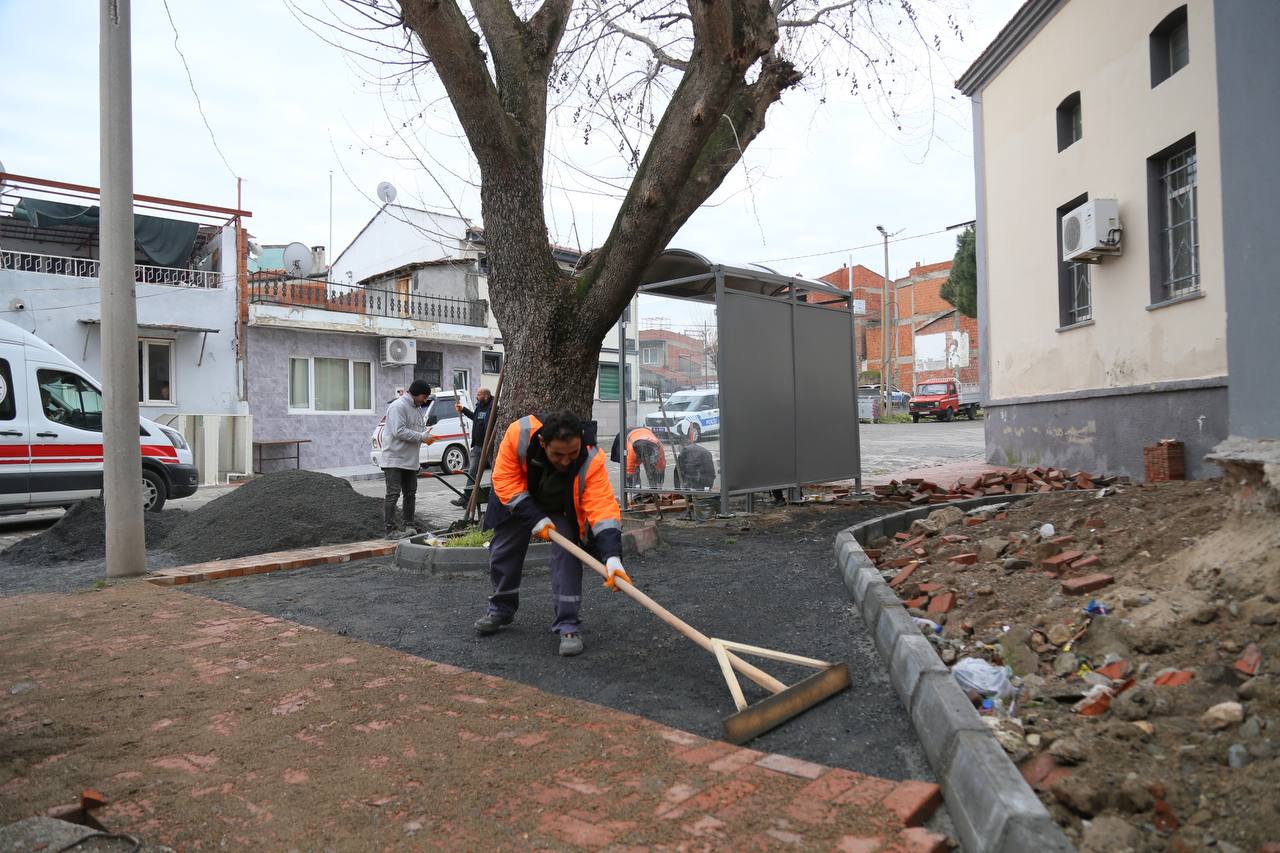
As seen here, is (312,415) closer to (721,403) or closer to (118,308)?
(118,308)

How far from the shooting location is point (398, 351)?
907 inches

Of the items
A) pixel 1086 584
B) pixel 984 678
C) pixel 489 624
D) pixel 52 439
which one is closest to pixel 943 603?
pixel 1086 584

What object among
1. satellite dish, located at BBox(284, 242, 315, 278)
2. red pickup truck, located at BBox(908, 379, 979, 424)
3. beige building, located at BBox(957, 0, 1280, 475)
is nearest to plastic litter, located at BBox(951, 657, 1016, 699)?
beige building, located at BBox(957, 0, 1280, 475)

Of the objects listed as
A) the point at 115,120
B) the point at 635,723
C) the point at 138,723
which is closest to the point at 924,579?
the point at 635,723

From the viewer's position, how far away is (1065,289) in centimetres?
1191

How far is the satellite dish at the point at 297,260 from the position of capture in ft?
80.4

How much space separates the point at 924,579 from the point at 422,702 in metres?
3.07

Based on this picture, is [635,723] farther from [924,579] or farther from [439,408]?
[439,408]

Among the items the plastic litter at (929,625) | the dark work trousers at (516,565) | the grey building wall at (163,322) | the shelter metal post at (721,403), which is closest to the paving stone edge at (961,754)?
the plastic litter at (929,625)

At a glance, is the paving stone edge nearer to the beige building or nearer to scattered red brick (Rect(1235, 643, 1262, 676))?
scattered red brick (Rect(1235, 643, 1262, 676))

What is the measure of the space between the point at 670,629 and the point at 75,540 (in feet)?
23.9

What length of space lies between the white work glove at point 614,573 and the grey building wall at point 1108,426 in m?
6.58

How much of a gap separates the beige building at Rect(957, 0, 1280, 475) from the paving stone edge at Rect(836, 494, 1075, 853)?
4566 millimetres

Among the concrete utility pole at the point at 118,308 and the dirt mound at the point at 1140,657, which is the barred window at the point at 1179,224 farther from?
the concrete utility pole at the point at 118,308
